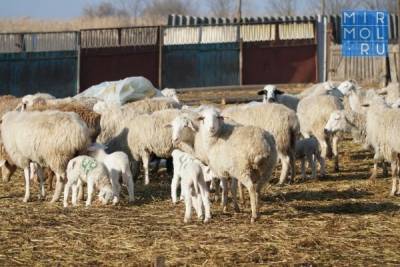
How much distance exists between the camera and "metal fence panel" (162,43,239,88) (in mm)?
30998

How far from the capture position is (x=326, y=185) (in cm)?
1350

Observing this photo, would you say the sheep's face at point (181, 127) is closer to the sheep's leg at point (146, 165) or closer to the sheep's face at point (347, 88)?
the sheep's leg at point (146, 165)

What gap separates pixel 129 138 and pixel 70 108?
1.18m

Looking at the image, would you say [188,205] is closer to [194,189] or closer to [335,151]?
[194,189]

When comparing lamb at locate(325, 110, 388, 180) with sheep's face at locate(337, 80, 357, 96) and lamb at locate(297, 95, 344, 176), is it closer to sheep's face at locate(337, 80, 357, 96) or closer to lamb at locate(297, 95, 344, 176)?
lamb at locate(297, 95, 344, 176)

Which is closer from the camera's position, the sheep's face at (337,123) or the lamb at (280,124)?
the lamb at (280,124)

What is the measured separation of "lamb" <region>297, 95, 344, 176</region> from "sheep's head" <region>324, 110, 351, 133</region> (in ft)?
1.67

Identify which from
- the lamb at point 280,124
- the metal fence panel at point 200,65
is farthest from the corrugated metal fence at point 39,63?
the lamb at point 280,124

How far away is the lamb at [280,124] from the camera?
44.9ft

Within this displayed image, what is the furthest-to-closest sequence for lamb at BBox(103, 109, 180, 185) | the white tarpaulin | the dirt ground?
1. the white tarpaulin
2. lamb at BBox(103, 109, 180, 185)
3. the dirt ground

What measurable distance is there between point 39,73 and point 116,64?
296 centimetres

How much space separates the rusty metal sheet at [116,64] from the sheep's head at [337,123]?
48.6 ft

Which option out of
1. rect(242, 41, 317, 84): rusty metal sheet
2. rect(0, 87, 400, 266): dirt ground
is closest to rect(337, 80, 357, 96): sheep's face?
rect(0, 87, 400, 266): dirt ground

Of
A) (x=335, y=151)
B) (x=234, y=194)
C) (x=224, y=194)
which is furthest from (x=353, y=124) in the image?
(x=224, y=194)
